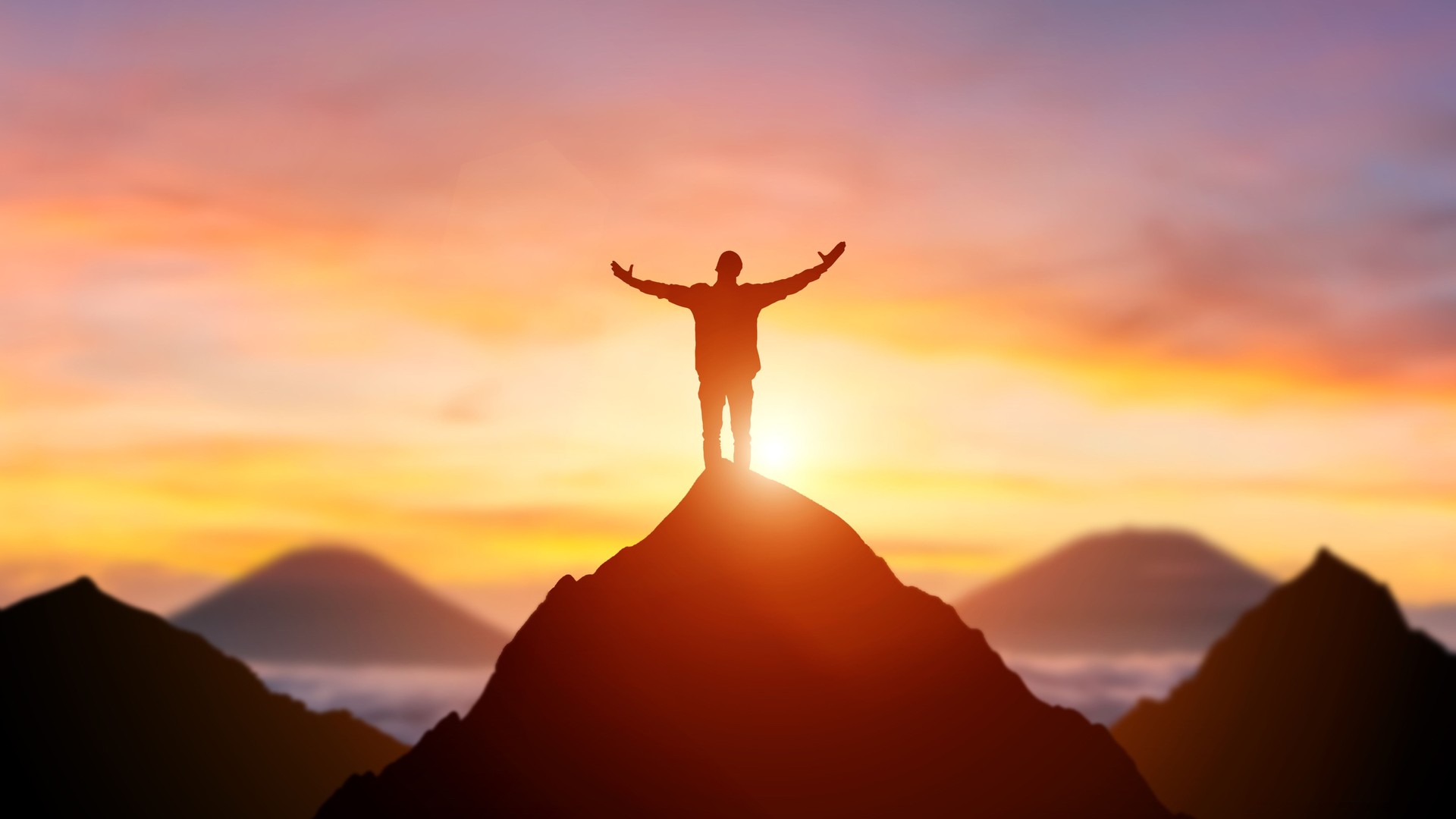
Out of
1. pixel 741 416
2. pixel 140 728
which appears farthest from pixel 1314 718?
pixel 140 728

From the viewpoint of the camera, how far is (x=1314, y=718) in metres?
70.8

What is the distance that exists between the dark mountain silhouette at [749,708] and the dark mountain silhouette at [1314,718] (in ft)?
149

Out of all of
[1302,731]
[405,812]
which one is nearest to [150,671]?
[405,812]

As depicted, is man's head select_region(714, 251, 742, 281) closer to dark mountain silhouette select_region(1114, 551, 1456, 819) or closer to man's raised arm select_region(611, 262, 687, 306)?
man's raised arm select_region(611, 262, 687, 306)

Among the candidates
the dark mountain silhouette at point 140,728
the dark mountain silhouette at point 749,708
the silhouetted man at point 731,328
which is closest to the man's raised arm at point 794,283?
the silhouetted man at point 731,328

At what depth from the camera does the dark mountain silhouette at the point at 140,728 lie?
60.9 m

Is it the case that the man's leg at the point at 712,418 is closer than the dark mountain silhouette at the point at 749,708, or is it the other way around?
the dark mountain silhouette at the point at 749,708

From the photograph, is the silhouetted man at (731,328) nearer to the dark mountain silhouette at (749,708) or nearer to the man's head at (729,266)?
the man's head at (729,266)

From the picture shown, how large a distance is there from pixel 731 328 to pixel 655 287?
5.97ft

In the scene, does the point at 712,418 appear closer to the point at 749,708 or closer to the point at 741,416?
the point at 741,416

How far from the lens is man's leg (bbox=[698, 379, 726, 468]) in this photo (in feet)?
89.1

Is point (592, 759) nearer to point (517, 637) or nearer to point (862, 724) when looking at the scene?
point (517, 637)

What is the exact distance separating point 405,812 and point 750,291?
11.6 meters

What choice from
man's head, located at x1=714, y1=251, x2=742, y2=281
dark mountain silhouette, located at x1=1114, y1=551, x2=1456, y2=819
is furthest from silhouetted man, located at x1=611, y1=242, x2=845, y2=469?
dark mountain silhouette, located at x1=1114, y1=551, x2=1456, y2=819
